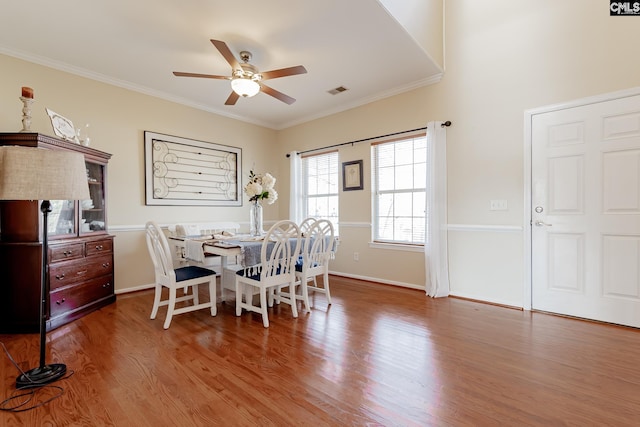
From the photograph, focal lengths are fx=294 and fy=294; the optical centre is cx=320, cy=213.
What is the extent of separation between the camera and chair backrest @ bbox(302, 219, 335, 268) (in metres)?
3.00

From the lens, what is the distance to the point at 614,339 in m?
2.36

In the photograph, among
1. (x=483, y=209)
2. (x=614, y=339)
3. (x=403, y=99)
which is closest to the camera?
(x=614, y=339)

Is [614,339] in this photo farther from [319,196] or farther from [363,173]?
[319,196]

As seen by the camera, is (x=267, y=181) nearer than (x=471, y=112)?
Yes

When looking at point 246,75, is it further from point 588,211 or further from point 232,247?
point 588,211

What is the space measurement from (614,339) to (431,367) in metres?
1.68

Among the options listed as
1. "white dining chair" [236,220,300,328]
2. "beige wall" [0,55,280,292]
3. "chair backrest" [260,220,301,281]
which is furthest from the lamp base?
"beige wall" [0,55,280,292]

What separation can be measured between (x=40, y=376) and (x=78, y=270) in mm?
1382

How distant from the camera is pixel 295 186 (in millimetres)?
5219

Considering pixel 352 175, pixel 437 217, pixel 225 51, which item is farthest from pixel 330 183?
pixel 225 51

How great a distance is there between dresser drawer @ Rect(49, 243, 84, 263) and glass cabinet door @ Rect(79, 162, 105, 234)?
0.23 meters

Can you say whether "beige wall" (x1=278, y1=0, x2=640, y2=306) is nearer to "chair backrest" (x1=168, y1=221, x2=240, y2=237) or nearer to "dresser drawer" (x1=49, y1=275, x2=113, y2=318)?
"chair backrest" (x1=168, y1=221, x2=240, y2=237)

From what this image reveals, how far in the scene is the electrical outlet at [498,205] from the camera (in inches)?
127

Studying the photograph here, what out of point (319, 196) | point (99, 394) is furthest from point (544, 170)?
point (99, 394)
